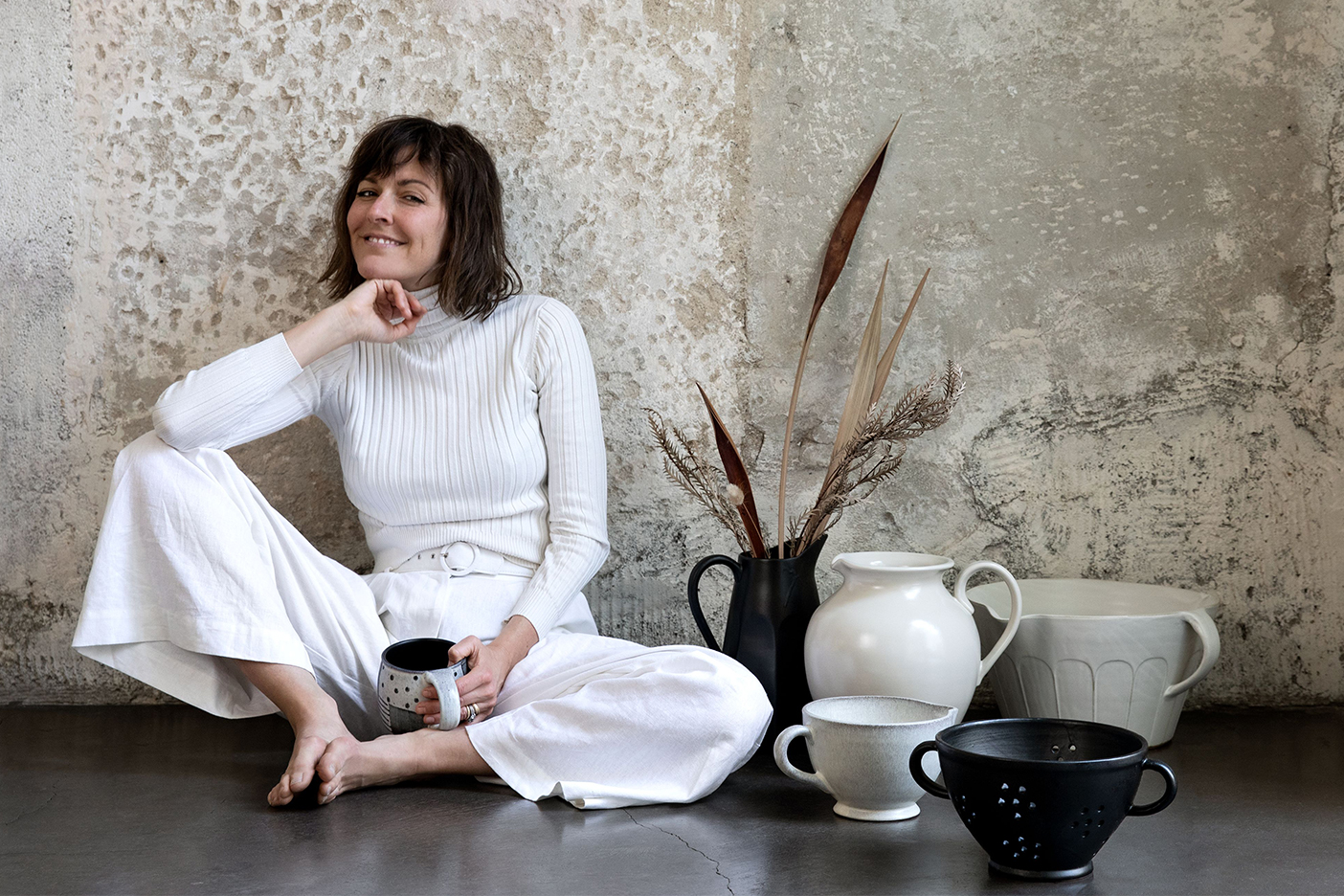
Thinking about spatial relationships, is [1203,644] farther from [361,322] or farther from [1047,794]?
[361,322]

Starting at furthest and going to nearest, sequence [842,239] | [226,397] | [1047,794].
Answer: [842,239], [226,397], [1047,794]

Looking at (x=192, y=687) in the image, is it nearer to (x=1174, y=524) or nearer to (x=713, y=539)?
(x=713, y=539)

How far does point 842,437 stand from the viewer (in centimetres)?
190

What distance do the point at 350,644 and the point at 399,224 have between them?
2.27 feet

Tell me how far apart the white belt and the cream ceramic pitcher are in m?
0.50

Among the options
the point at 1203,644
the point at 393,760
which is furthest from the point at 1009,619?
the point at 393,760

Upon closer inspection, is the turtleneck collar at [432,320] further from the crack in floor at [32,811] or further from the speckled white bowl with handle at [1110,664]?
the speckled white bowl with handle at [1110,664]

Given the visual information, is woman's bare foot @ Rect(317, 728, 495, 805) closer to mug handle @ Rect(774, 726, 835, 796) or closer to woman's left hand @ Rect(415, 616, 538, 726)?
woman's left hand @ Rect(415, 616, 538, 726)

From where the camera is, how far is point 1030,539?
205 centimetres

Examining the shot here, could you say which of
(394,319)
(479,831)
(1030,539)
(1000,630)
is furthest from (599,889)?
(1030,539)

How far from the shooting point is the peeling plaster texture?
Answer: 2002 mm

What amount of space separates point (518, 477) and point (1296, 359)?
143cm

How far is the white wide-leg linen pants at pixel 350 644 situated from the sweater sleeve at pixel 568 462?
9 cm

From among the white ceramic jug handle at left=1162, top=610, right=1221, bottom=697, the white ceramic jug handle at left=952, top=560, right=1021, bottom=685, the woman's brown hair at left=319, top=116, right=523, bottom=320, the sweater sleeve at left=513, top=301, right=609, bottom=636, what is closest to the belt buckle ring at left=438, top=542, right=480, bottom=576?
the sweater sleeve at left=513, top=301, right=609, bottom=636
